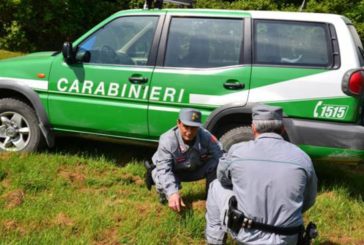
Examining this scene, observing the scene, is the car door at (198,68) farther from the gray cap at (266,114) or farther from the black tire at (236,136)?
the gray cap at (266,114)

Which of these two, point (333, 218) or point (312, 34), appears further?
point (312, 34)

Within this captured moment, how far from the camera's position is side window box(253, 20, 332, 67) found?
473 centimetres

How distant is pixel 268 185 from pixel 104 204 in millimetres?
1916

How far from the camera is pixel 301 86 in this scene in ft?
15.3

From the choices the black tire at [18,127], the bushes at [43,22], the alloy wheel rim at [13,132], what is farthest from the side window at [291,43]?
the bushes at [43,22]

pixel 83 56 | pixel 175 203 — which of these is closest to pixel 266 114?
pixel 175 203

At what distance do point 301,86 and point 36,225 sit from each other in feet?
8.73

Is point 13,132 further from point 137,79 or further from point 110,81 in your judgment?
point 137,79

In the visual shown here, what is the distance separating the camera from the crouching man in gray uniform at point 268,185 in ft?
9.76

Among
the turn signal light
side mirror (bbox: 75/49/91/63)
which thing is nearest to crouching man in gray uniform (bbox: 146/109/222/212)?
the turn signal light

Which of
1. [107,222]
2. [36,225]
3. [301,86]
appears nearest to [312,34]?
[301,86]

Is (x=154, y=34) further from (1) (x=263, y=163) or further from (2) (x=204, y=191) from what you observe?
(1) (x=263, y=163)

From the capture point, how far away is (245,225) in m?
3.10

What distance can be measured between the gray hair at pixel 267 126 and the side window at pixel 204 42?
1.80 meters
